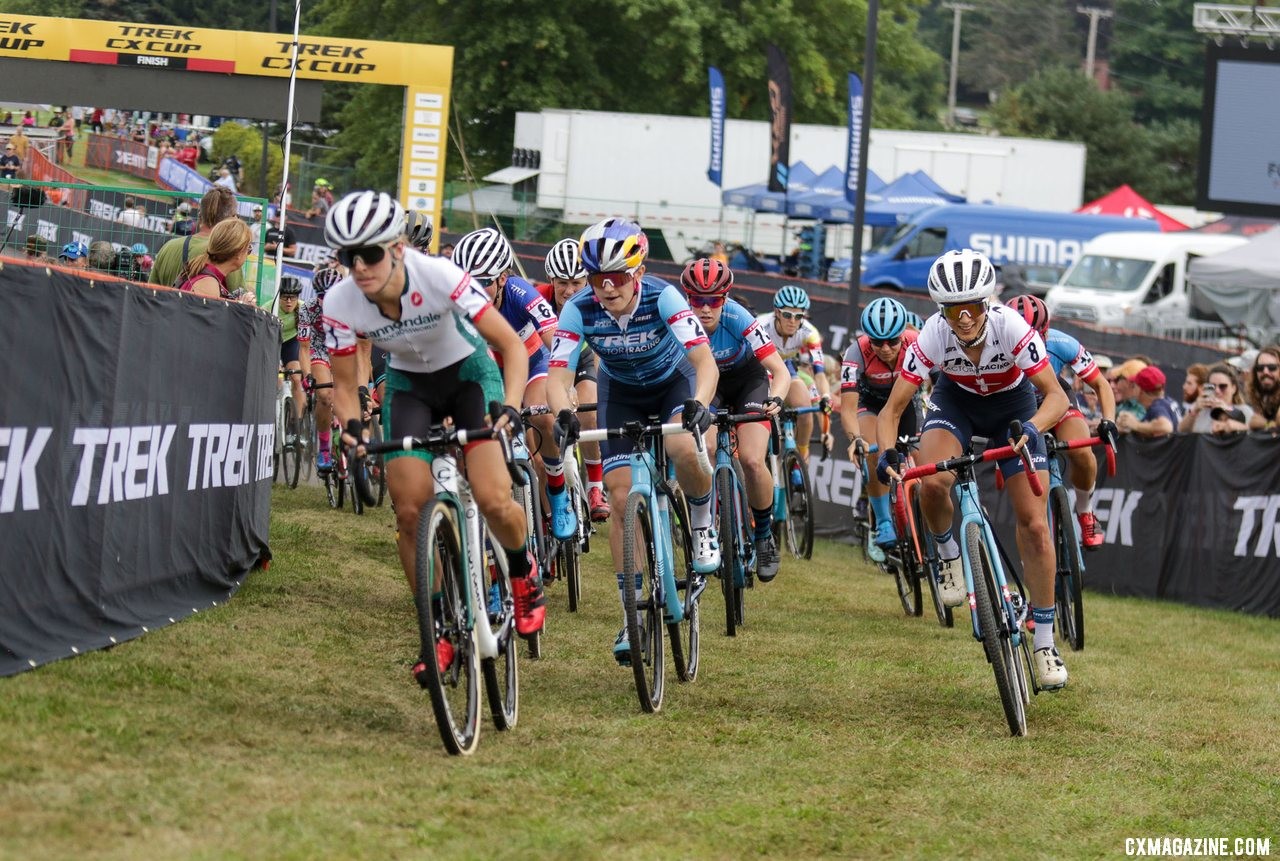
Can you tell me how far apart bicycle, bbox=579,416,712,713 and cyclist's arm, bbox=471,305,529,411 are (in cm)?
80

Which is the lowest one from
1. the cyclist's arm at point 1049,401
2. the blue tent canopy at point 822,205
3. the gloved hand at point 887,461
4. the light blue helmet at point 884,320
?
the gloved hand at point 887,461

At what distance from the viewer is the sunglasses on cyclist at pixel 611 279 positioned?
9078 millimetres

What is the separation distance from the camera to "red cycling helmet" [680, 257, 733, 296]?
11.7 m

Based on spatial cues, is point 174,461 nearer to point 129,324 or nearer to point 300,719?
point 129,324

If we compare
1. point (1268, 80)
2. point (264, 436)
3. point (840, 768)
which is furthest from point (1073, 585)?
point (1268, 80)

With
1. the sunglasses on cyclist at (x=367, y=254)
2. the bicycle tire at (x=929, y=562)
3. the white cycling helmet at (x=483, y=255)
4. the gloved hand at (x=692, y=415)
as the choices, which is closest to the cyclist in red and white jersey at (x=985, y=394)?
the gloved hand at (x=692, y=415)

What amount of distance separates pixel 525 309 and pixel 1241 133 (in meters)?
18.6

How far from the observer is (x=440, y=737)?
7.42 meters

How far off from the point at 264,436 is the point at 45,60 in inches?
457

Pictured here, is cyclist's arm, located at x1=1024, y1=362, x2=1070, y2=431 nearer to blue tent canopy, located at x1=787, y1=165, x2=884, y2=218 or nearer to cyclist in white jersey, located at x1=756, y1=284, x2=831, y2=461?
cyclist in white jersey, located at x1=756, y1=284, x2=831, y2=461

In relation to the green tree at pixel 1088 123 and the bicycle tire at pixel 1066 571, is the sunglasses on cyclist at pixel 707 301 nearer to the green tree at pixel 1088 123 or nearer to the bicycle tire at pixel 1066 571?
the bicycle tire at pixel 1066 571

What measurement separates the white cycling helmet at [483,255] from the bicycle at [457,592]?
3.23m

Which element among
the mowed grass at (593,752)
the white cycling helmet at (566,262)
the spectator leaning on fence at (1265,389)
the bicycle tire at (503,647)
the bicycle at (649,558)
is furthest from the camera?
the spectator leaning on fence at (1265,389)

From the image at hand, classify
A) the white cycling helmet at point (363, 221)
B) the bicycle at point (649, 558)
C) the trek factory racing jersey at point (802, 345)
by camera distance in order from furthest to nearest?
the trek factory racing jersey at point (802, 345) < the bicycle at point (649, 558) < the white cycling helmet at point (363, 221)
